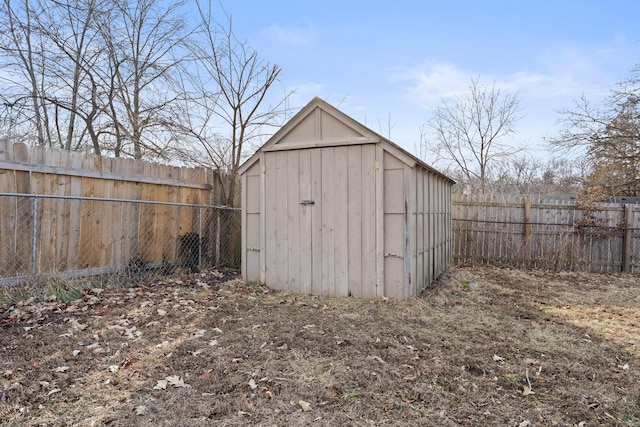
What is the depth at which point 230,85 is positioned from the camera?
773 cm

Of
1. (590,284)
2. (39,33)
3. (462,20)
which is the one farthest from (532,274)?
(39,33)

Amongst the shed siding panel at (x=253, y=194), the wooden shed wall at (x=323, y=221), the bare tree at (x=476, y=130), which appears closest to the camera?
the wooden shed wall at (x=323, y=221)

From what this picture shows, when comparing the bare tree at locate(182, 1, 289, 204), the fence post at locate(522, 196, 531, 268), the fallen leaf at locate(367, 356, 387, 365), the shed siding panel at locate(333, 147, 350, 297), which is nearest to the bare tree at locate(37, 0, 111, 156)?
the bare tree at locate(182, 1, 289, 204)

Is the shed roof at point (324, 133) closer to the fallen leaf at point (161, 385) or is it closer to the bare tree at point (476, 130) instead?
the fallen leaf at point (161, 385)

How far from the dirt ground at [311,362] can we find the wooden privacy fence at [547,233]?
10.8 feet

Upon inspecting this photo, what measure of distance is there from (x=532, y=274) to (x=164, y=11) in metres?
10.0

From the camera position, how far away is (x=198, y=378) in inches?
106

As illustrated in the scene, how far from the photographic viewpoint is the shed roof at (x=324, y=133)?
5.02 m

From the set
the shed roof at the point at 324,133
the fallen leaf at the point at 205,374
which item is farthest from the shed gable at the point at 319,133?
the fallen leaf at the point at 205,374

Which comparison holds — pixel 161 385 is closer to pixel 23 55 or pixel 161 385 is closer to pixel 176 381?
pixel 176 381

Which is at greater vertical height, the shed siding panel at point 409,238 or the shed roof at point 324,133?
the shed roof at point 324,133

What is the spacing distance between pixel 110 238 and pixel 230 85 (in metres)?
4.01

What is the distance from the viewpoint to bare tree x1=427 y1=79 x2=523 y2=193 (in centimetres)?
1612

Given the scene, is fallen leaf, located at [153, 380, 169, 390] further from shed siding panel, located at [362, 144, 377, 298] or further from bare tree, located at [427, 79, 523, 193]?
bare tree, located at [427, 79, 523, 193]
